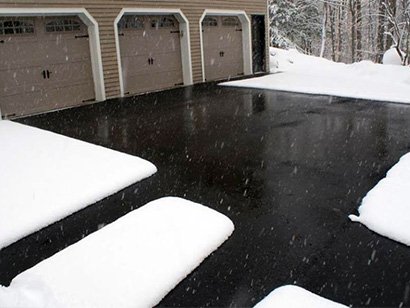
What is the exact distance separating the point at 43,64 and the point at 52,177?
523 cm

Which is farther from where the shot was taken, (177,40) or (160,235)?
(177,40)

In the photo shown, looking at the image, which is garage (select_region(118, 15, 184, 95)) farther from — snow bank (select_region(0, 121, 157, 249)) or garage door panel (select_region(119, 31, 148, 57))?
snow bank (select_region(0, 121, 157, 249))

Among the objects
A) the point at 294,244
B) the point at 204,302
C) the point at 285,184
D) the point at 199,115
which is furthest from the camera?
the point at 199,115

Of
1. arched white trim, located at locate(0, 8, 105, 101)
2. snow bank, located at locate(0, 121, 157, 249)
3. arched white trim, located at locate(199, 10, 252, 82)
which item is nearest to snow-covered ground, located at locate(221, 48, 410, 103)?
arched white trim, located at locate(199, 10, 252, 82)

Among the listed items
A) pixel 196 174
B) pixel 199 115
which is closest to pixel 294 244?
pixel 196 174

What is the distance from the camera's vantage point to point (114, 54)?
10.1 meters

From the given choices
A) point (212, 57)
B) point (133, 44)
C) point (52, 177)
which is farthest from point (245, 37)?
point (52, 177)

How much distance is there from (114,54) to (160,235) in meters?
7.94

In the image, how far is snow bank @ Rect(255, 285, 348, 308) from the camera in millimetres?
2322

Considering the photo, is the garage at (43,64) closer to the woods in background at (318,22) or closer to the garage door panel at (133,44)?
the garage door panel at (133,44)

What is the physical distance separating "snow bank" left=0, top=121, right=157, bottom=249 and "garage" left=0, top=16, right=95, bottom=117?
2.49 meters

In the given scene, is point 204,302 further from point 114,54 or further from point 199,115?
point 114,54

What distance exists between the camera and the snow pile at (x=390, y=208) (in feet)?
10.4

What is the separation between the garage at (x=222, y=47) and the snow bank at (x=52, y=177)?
26.4ft
